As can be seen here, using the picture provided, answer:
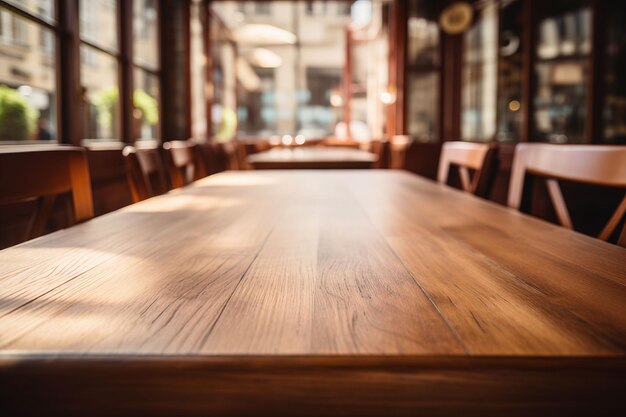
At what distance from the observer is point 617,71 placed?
722cm

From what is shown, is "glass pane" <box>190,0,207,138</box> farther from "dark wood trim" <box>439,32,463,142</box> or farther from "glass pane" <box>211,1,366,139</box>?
"glass pane" <box>211,1,366,139</box>

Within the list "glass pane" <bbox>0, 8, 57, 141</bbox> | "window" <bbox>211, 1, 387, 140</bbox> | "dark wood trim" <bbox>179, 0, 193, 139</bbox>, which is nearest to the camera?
"glass pane" <bbox>0, 8, 57, 141</bbox>

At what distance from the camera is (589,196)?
12.3ft

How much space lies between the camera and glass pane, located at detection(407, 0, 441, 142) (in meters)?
7.12

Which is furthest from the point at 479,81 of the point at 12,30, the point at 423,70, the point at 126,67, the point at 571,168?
the point at 571,168

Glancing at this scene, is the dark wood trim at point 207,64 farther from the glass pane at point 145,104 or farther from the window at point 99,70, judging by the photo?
the window at point 99,70

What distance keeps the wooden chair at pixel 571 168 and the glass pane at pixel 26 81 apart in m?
2.34

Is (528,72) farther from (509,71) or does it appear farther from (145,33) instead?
(145,33)

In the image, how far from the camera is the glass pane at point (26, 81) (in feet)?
8.76

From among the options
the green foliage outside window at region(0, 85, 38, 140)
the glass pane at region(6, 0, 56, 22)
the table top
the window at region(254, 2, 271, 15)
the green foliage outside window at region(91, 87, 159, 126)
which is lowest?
the table top

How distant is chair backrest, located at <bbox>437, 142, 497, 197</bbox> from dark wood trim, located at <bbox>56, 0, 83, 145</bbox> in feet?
7.22

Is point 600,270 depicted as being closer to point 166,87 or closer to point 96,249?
point 96,249

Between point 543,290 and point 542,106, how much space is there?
8.15 metres

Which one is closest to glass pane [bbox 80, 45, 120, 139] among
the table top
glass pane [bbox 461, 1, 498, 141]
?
the table top
